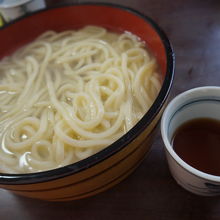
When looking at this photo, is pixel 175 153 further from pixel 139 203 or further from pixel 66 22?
pixel 66 22

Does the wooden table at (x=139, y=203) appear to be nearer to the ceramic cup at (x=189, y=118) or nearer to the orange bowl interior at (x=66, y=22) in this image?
the ceramic cup at (x=189, y=118)

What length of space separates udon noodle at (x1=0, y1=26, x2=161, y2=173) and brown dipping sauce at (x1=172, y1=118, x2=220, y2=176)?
152mm

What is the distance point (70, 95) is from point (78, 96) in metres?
0.05

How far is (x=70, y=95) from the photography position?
0.94 meters

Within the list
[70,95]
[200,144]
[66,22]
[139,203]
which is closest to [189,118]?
[200,144]

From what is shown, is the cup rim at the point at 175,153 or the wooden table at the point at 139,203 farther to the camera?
the wooden table at the point at 139,203

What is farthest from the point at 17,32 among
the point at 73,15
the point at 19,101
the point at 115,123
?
the point at 115,123

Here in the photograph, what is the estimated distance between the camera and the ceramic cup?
63 cm

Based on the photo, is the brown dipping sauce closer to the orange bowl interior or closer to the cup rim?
the cup rim

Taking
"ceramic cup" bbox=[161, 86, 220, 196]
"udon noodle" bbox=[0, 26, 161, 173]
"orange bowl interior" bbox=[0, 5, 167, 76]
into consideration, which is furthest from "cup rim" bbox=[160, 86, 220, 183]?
"orange bowl interior" bbox=[0, 5, 167, 76]

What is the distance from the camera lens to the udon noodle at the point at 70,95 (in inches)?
31.3

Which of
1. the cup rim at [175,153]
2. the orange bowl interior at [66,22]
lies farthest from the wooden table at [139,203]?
the orange bowl interior at [66,22]

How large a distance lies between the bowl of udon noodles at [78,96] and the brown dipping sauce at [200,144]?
0.10m

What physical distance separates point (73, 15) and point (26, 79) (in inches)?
15.3
